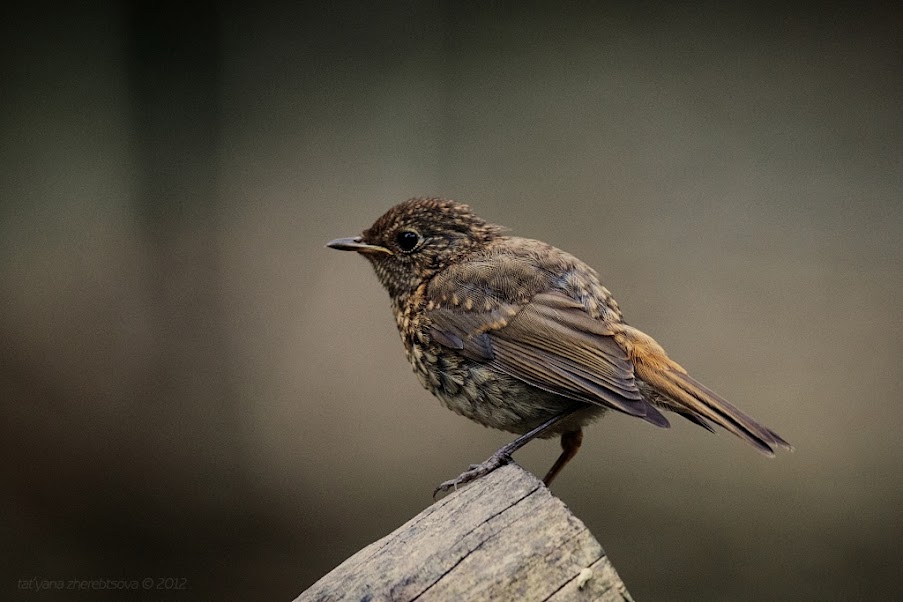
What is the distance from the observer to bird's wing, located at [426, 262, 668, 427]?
2.52 meters

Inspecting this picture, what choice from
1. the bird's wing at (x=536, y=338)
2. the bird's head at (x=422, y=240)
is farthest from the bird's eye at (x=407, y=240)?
the bird's wing at (x=536, y=338)

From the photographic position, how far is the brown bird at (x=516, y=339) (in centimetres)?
252

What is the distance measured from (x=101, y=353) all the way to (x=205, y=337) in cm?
56

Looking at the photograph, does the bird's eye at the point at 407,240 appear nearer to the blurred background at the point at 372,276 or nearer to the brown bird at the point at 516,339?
the brown bird at the point at 516,339

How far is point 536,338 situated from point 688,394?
424 mm

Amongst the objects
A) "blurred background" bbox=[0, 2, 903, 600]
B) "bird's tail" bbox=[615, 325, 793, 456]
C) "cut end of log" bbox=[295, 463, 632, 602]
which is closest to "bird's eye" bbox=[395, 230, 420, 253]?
"bird's tail" bbox=[615, 325, 793, 456]

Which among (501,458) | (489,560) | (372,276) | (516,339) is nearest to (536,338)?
(516,339)

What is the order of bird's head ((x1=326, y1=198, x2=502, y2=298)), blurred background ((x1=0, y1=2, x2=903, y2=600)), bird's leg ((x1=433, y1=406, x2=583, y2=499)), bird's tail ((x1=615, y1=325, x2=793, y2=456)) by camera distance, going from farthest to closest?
blurred background ((x1=0, y1=2, x2=903, y2=600)), bird's head ((x1=326, y1=198, x2=502, y2=298)), bird's leg ((x1=433, y1=406, x2=583, y2=499)), bird's tail ((x1=615, y1=325, x2=793, y2=456))

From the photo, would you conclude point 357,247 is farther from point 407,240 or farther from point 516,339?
point 516,339

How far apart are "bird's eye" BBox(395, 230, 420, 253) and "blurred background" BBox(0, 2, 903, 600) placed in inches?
88.6

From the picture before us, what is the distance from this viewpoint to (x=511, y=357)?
8.89ft

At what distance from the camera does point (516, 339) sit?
273 cm

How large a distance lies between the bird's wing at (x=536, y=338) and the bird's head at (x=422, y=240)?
0.12 m

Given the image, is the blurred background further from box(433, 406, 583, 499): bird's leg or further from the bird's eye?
box(433, 406, 583, 499): bird's leg
